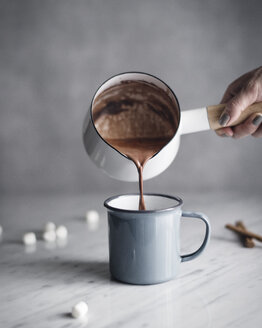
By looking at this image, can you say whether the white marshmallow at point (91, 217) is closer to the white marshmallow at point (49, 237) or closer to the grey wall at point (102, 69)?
the white marshmallow at point (49, 237)

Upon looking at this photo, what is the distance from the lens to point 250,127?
1.04 m

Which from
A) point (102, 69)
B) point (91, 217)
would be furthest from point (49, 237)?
point (102, 69)

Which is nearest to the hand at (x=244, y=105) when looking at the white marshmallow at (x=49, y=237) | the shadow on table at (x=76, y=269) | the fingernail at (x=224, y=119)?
the fingernail at (x=224, y=119)

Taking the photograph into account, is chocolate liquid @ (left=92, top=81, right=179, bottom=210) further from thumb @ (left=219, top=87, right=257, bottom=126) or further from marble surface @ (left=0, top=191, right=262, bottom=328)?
marble surface @ (left=0, top=191, right=262, bottom=328)

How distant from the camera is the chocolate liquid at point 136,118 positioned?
0.92m

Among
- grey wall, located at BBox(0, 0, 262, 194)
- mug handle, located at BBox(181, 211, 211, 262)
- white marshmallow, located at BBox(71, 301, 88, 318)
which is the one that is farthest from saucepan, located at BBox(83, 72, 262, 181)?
grey wall, located at BBox(0, 0, 262, 194)

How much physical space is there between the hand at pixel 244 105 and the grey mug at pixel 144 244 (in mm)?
252

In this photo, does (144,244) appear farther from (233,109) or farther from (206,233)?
(233,109)

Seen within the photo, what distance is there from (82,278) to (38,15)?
1.26 meters

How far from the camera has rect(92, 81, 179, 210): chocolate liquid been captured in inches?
36.1

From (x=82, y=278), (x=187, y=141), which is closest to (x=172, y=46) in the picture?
(x=187, y=141)

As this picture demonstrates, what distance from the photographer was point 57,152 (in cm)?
184

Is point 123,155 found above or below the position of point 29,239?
above

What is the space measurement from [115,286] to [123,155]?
10.1 inches
